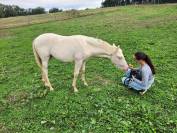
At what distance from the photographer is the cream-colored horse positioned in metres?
9.93

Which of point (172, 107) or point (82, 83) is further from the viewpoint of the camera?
point (82, 83)

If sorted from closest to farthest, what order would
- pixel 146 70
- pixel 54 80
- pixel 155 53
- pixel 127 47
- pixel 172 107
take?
pixel 172 107, pixel 146 70, pixel 54 80, pixel 155 53, pixel 127 47

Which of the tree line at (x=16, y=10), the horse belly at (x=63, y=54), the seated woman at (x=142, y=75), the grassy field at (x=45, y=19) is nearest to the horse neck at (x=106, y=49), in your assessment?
the seated woman at (x=142, y=75)

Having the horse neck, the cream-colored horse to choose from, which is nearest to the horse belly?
the cream-colored horse

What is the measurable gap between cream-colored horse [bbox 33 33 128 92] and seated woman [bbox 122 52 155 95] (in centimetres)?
43

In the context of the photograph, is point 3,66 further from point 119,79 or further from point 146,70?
point 146,70

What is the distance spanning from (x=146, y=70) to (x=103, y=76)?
2.62 m

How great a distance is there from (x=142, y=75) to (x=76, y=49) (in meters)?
2.12

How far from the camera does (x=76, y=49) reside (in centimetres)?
990

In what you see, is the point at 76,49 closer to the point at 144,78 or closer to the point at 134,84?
the point at 134,84

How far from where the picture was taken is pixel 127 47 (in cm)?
1705

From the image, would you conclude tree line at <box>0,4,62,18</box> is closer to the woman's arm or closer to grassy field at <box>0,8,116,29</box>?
grassy field at <box>0,8,116,29</box>

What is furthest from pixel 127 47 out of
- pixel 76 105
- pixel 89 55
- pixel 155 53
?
pixel 76 105

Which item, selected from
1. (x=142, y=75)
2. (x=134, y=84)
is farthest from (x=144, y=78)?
(x=134, y=84)
